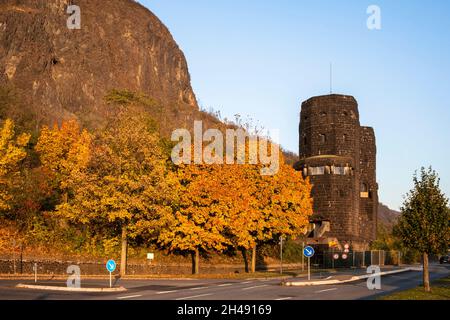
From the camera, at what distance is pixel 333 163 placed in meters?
88.2

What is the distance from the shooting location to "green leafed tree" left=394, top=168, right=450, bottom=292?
34750 millimetres

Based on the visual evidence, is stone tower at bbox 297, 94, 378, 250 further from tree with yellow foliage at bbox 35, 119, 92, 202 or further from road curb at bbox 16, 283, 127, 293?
road curb at bbox 16, 283, 127, 293

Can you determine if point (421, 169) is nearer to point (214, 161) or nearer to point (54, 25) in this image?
point (214, 161)

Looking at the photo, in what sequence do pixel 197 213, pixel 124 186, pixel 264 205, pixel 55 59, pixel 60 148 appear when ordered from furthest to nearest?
pixel 55 59
pixel 264 205
pixel 60 148
pixel 197 213
pixel 124 186

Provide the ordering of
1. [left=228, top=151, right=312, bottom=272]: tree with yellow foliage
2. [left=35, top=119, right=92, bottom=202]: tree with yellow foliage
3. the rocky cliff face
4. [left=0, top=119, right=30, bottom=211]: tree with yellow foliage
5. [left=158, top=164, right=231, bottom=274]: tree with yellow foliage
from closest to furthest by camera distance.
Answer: [left=0, top=119, right=30, bottom=211]: tree with yellow foliage → [left=158, top=164, right=231, bottom=274]: tree with yellow foliage → [left=228, top=151, right=312, bottom=272]: tree with yellow foliage → [left=35, top=119, right=92, bottom=202]: tree with yellow foliage → the rocky cliff face

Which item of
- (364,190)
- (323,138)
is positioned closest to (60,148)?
(323,138)

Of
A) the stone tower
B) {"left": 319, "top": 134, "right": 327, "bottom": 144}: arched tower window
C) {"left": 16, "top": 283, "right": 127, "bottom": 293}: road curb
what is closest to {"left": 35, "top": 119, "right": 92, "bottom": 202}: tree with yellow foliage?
{"left": 16, "top": 283, "right": 127, "bottom": 293}: road curb

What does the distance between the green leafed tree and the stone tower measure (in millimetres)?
48809

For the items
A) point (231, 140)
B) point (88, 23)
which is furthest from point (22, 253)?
point (88, 23)

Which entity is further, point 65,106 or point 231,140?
point 65,106

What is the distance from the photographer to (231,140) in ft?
199

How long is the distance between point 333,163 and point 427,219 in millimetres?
53446

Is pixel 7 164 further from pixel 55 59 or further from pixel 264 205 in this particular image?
pixel 55 59
